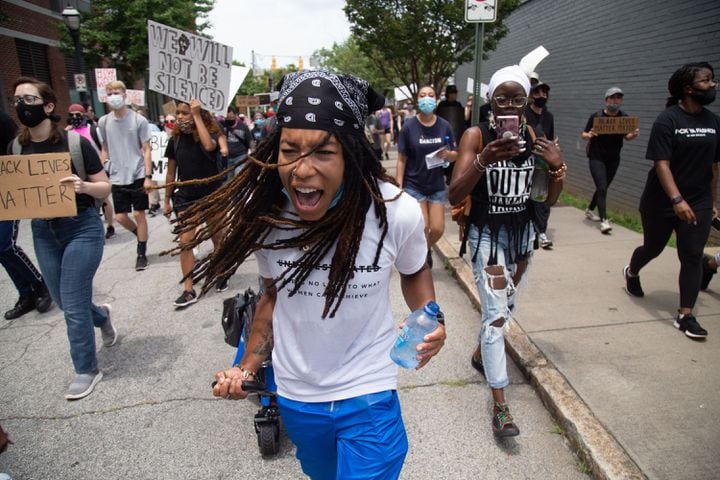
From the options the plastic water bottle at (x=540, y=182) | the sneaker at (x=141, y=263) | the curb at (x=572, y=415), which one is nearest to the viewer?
the curb at (x=572, y=415)

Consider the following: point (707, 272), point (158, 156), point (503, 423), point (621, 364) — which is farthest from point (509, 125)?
point (158, 156)

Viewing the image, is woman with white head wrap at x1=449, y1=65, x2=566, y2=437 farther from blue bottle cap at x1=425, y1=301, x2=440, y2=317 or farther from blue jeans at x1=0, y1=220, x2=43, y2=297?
blue jeans at x1=0, y1=220, x2=43, y2=297

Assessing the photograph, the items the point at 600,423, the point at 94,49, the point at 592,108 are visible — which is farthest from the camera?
the point at 94,49

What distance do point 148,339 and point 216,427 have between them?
160 cm

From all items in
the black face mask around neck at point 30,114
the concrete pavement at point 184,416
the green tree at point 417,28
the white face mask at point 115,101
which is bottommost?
the concrete pavement at point 184,416

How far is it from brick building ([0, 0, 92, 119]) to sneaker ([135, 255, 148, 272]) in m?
15.6

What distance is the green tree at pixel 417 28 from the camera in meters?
10.0

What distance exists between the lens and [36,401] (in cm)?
351

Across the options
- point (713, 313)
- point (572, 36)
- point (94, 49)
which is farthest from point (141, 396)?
point (94, 49)

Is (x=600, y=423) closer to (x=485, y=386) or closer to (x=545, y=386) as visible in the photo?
(x=545, y=386)

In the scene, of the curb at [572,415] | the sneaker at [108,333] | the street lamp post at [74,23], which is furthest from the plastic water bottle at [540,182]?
the street lamp post at [74,23]

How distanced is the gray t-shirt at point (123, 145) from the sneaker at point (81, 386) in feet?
11.2

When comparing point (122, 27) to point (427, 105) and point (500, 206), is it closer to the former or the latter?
point (427, 105)

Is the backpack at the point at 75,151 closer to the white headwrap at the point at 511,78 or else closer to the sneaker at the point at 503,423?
the white headwrap at the point at 511,78
